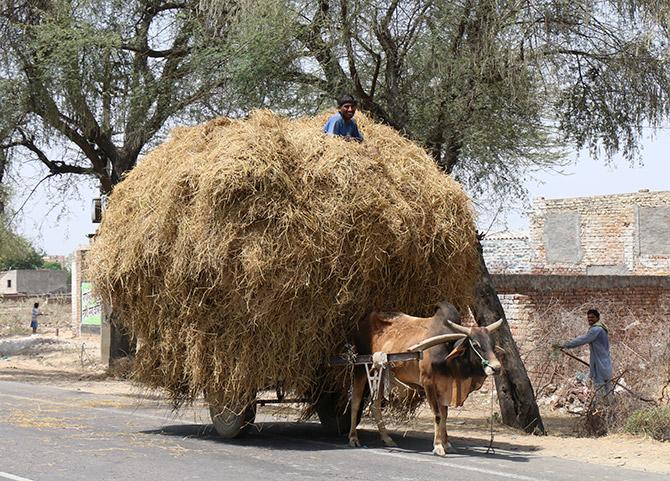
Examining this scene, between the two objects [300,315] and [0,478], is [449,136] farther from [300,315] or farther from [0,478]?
[0,478]

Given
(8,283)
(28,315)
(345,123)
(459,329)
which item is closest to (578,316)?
(345,123)

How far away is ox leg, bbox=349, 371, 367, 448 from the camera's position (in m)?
11.1

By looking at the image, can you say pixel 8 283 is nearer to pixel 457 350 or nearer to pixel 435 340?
pixel 435 340

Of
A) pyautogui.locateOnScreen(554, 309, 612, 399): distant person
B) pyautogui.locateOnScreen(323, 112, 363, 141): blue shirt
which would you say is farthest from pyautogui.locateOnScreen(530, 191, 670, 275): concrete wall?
pyautogui.locateOnScreen(323, 112, 363, 141): blue shirt

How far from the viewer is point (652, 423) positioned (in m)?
12.1

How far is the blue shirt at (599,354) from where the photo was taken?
43.7 ft

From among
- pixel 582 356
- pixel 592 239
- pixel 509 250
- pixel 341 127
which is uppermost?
pixel 592 239

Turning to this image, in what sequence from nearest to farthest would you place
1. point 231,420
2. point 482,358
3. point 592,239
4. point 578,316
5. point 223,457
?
point 482,358, point 223,457, point 231,420, point 578,316, point 592,239

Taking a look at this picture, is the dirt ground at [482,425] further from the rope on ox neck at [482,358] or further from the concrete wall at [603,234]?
the concrete wall at [603,234]

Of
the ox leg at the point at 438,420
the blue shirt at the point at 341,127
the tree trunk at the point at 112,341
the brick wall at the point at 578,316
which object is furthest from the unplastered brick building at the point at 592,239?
the ox leg at the point at 438,420

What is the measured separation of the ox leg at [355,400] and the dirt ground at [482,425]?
1.61 metres

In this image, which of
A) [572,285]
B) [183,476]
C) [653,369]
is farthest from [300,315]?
[572,285]

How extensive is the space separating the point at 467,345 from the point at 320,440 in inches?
97.8

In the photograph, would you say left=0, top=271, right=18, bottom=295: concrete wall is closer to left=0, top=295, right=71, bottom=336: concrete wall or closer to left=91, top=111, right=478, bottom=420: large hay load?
Result: left=0, top=295, right=71, bottom=336: concrete wall
